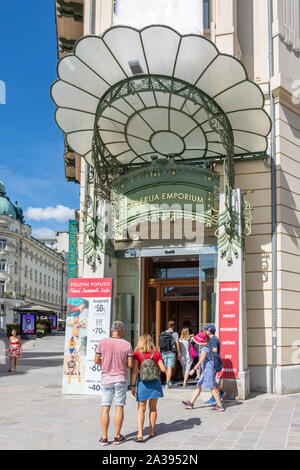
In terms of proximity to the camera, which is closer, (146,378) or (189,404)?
(146,378)

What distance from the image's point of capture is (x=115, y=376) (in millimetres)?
6668

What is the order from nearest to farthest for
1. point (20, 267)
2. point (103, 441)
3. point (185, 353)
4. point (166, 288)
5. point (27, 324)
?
point (103, 441) < point (185, 353) < point (166, 288) < point (27, 324) < point (20, 267)

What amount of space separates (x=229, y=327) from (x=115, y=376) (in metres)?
4.52

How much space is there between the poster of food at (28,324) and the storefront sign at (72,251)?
21.8m

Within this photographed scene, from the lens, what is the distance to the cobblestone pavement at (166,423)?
6613 mm

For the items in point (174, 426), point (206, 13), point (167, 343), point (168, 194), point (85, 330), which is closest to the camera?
point (174, 426)

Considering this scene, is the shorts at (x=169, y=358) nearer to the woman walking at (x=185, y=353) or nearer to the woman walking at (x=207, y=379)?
the woman walking at (x=185, y=353)

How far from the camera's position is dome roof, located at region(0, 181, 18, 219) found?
95.6 meters

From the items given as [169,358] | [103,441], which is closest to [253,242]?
[169,358]

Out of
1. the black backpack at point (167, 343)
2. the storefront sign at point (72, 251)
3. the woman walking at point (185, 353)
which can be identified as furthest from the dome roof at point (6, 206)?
the black backpack at point (167, 343)

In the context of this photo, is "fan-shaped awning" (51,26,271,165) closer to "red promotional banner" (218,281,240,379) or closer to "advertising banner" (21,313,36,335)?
"red promotional banner" (218,281,240,379)

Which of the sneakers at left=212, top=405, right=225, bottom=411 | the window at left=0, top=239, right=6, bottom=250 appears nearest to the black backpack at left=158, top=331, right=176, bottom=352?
the sneakers at left=212, top=405, right=225, bottom=411

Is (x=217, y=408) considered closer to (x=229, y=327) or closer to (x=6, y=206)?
(x=229, y=327)

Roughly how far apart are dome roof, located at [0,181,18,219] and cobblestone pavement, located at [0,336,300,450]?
87.7m
